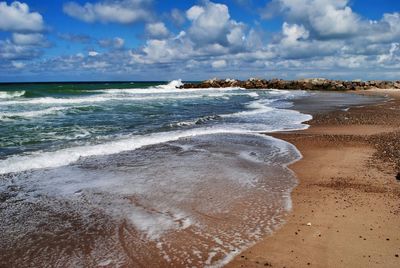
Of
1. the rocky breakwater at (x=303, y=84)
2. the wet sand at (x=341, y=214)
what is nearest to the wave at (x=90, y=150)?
the wet sand at (x=341, y=214)

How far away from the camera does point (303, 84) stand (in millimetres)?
76062

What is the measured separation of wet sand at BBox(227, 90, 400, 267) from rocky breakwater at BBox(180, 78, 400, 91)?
63.5 metres

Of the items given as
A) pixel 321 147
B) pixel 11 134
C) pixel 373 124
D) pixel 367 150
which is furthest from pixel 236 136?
pixel 11 134

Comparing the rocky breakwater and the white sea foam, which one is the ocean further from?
the rocky breakwater

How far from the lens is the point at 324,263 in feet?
17.4

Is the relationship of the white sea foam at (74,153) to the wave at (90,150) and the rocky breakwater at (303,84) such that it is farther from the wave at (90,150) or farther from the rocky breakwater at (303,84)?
the rocky breakwater at (303,84)

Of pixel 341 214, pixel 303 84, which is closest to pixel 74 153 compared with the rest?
pixel 341 214

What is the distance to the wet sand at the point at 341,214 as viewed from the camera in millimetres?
5461

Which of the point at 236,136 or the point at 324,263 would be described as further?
the point at 236,136

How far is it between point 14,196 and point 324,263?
6219mm

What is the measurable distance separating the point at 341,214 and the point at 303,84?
7204cm

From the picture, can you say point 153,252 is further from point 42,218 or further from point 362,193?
point 362,193

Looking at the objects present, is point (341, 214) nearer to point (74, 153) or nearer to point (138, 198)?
point (138, 198)

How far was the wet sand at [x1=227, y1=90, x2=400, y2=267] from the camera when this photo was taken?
5.46 meters
